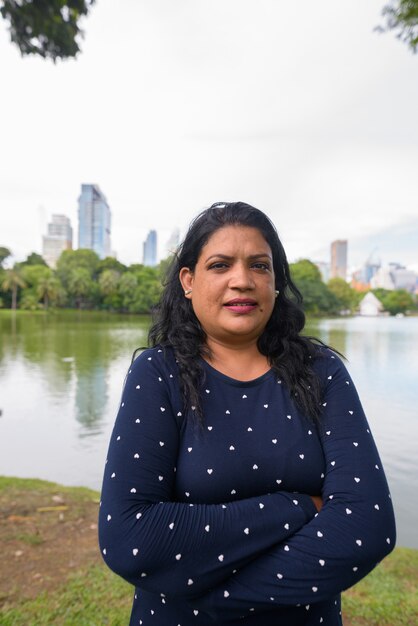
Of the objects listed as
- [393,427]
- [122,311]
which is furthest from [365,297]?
[393,427]

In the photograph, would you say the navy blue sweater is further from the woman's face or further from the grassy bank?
the grassy bank

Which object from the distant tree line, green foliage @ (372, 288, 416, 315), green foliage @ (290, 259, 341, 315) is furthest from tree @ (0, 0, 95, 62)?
green foliage @ (372, 288, 416, 315)

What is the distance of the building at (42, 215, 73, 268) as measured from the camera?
12425 cm

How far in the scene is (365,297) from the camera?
86188 mm

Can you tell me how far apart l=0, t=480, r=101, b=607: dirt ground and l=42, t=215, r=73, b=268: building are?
125 metres

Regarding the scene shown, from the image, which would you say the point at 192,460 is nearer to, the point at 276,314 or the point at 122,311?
the point at 276,314

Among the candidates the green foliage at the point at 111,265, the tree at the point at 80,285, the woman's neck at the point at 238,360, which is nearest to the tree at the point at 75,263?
the green foliage at the point at 111,265

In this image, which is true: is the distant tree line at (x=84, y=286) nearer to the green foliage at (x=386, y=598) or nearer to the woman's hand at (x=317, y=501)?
the green foliage at (x=386, y=598)

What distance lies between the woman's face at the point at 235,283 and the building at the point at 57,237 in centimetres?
12704

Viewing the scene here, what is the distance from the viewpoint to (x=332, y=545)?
1130 millimetres

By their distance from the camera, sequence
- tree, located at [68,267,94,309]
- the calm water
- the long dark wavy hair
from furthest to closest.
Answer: tree, located at [68,267,94,309]
the calm water
the long dark wavy hair

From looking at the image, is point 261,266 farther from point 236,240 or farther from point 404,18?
point 404,18

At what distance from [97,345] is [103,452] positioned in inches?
551

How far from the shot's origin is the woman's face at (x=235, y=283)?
1.37 metres
